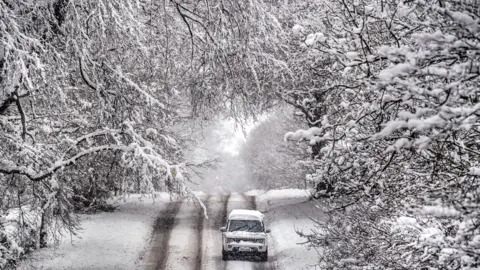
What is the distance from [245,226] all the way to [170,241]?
3950 millimetres

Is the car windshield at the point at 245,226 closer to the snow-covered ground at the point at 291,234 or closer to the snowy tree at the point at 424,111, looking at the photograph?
the snow-covered ground at the point at 291,234

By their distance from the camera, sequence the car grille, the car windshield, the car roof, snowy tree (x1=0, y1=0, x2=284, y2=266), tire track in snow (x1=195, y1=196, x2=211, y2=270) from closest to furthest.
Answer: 1. snowy tree (x1=0, y1=0, x2=284, y2=266)
2. tire track in snow (x1=195, y1=196, x2=211, y2=270)
3. the car grille
4. the car windshield
5. the car roof

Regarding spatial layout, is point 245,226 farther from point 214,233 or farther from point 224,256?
point 214,233

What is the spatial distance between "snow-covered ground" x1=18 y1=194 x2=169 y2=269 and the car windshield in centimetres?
370

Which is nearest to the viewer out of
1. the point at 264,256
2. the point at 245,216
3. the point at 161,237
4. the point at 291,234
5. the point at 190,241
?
the point at 264,256

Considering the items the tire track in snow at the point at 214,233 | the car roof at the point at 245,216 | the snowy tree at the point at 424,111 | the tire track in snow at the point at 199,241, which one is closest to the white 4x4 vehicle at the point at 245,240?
the car roof at the point at 245,216

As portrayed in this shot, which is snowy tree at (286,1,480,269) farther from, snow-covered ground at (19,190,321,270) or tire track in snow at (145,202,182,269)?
tire track in snow at (145,202,182,269)

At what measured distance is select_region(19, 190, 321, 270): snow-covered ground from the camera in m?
19.0

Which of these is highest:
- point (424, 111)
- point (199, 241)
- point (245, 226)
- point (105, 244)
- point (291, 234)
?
point (424, 111)

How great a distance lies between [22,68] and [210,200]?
89.3 feet

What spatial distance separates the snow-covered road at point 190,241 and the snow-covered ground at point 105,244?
616 mm

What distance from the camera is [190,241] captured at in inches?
899

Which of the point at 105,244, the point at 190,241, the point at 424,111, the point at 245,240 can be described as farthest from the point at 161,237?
the point at 424,111

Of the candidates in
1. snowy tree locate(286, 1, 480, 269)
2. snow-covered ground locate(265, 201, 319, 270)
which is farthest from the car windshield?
snowy tree locate(286, 1, 480, 269)
